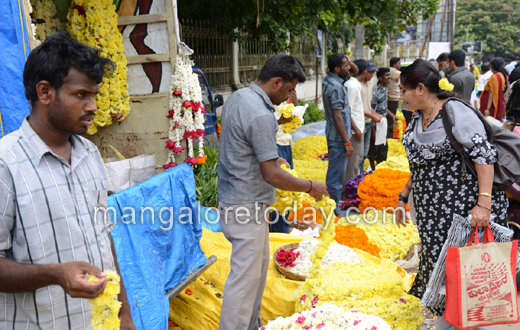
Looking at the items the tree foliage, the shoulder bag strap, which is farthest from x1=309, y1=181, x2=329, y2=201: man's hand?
the tree foliage

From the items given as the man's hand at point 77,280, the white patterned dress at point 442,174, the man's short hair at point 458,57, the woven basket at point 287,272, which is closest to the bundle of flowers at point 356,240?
the woven basket at point 287,272

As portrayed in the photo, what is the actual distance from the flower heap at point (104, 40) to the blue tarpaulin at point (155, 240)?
1180 millimetres

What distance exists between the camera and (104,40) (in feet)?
14.4

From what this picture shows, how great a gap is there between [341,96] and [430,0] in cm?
607

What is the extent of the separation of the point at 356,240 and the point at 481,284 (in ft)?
6.95

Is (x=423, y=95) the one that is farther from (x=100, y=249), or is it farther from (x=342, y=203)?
(x=342, y=203)

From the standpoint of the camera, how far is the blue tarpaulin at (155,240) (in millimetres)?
3051

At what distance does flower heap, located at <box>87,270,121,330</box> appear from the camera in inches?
61.6

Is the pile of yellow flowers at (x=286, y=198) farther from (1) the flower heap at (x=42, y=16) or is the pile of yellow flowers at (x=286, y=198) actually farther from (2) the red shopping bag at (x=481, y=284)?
(1) the flower heap at (x=42, y=16)

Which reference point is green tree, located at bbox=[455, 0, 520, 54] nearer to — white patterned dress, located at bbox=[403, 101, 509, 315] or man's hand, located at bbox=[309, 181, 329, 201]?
A: white patterned dress, located at bbox=[403, 101, 509, 315]

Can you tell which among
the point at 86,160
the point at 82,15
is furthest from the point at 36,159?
the point at 82,15

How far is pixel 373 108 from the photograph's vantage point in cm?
820

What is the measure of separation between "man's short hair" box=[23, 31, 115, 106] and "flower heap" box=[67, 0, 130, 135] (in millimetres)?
2870

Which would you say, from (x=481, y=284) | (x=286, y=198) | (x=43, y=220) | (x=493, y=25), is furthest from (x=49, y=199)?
(x=493, y=25)
